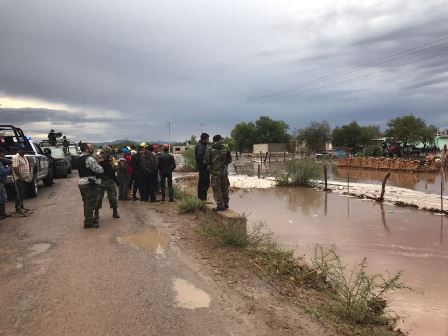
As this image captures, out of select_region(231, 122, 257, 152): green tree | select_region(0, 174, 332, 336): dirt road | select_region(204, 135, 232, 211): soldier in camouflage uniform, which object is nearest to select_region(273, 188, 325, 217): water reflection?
select_region(204, 135, 232, 211): soldier in camouflage uniform

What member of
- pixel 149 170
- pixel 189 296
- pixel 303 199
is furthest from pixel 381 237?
pixel 303 199

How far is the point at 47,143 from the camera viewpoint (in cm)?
2698

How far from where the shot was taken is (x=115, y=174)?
420 inches

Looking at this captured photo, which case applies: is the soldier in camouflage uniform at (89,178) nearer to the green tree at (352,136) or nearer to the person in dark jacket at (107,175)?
the person in dark jacket at (107,175)

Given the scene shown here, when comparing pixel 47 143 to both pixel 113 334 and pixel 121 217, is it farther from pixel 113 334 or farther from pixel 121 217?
pixel 113 334

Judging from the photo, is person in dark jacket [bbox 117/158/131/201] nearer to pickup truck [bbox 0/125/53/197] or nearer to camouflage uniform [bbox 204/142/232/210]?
pickup truck [bbox 0/125/53/197]

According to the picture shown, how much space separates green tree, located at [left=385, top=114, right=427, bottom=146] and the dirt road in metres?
74.7

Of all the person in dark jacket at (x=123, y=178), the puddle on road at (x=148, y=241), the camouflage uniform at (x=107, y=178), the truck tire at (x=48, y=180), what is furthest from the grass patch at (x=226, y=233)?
the truck tire at (x=48, y=180)

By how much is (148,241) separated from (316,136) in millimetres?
77544

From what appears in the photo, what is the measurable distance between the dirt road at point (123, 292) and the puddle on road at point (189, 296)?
0.04ft

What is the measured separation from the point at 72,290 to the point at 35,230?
14.3 ft

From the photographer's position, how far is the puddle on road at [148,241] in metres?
7.63

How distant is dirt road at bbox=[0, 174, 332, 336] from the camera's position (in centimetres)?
448

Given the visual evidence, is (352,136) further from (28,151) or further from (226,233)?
(226,233)
